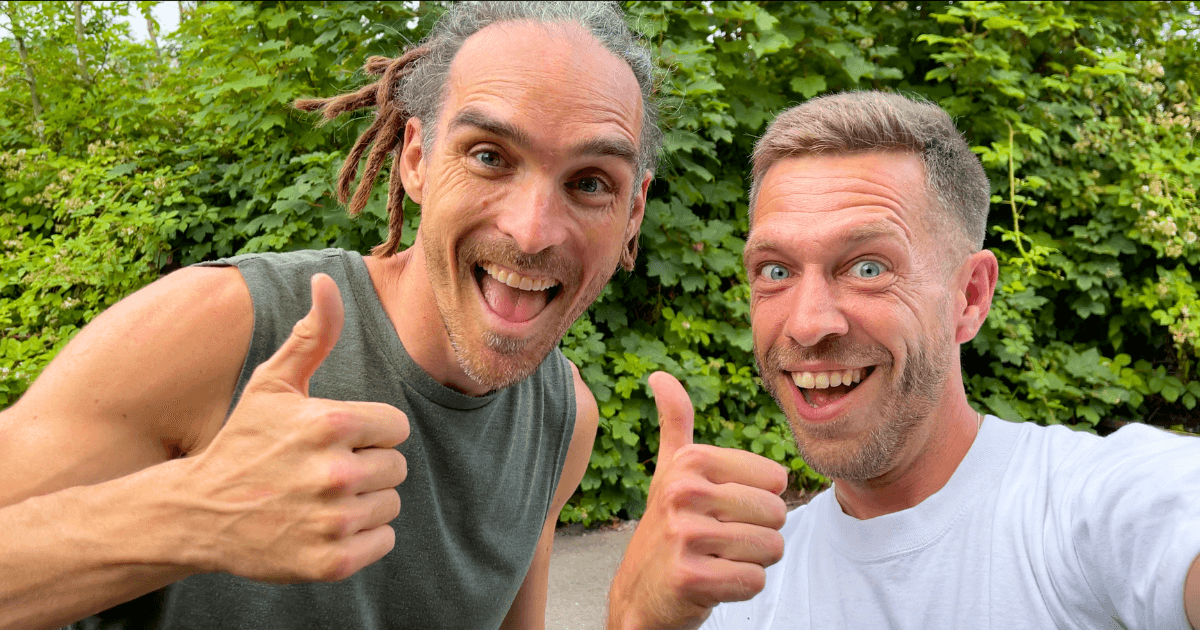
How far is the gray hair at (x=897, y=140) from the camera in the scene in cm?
189

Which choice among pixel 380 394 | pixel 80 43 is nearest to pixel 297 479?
pixel 380 394

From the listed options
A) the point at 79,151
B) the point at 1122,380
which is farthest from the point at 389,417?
the point at 1122,380

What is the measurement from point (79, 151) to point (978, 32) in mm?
5669

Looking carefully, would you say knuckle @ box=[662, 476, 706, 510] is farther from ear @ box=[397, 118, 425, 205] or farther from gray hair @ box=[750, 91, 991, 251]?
ear @ box=[397, 118, 425, 205]

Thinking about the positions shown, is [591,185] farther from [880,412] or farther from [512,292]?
[880,412]

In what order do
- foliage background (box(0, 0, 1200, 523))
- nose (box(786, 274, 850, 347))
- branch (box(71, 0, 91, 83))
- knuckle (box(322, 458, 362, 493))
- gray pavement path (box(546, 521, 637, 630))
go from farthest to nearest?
branch (box(71, 0, 91, 83)), foliage background (box(0, 0, 1200, 523)), gray pavement path (box(546, 521, 637, 630)), nose (box(786, 274, 850, 347)), knuckle (box(322, 458, 362, 493))

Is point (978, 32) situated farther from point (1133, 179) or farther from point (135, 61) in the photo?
point (135, 61)

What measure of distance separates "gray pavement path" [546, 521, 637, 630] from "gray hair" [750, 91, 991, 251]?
6.64ft

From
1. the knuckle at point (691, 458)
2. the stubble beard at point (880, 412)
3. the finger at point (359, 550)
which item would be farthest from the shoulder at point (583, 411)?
the finger at point (359, 550)

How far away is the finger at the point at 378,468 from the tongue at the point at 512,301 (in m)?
0.67

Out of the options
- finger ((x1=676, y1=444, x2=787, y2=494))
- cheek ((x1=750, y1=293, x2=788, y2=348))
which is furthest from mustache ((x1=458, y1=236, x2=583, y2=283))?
finger ((x1=676, y1=444, x2=787, y2=494))

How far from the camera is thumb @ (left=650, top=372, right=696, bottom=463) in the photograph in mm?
1463

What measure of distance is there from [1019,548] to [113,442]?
6.10ft

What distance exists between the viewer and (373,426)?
1260mm
